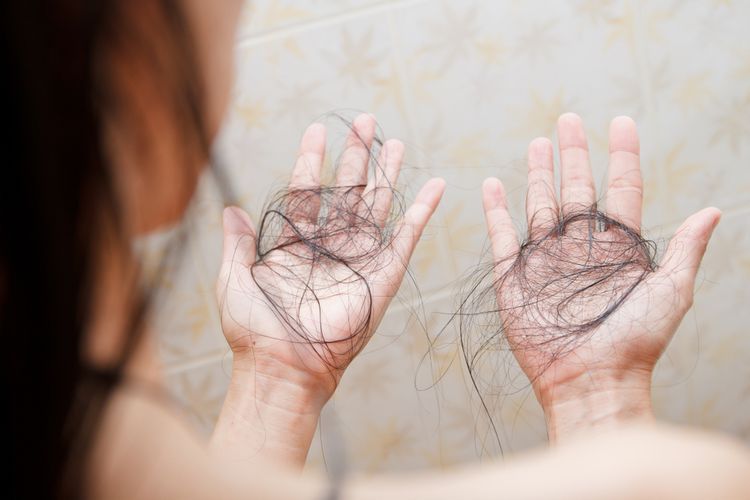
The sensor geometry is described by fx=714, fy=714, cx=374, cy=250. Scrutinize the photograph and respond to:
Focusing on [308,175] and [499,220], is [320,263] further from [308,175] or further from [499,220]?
[499,220]

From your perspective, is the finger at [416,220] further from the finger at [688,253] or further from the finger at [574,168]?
the finger at [688,253]

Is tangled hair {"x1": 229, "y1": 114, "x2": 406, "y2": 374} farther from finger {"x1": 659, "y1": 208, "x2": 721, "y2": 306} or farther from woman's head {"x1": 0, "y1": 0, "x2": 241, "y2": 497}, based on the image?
woman's head {"x1": 0, "y1": 0, "x2": 241, "y2": 497}

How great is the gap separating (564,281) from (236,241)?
0.41 metres

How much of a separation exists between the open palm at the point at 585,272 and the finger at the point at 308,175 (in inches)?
8.8

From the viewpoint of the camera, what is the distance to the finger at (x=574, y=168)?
869mm

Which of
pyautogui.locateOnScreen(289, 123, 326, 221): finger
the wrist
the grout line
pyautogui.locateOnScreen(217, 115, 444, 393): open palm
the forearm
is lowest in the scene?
the forearm

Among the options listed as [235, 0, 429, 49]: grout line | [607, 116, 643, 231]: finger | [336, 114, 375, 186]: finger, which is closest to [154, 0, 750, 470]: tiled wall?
[235, 0, 429, 49]: grout line

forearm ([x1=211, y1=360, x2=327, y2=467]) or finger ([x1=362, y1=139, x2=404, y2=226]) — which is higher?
finger ([x1=362, y1=139, x2=404, y2=226])

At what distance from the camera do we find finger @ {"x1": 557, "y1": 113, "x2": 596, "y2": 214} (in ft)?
2.85

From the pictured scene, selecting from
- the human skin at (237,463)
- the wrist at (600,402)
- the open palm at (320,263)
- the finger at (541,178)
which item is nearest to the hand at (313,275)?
the open palm at (320,263)

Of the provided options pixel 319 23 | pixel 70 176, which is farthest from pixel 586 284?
pixel 70 176

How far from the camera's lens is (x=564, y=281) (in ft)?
2.89

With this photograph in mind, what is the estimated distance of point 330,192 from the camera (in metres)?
0.96

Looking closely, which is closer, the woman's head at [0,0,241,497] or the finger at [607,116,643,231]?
the woman's head at [0,0,241,497]
